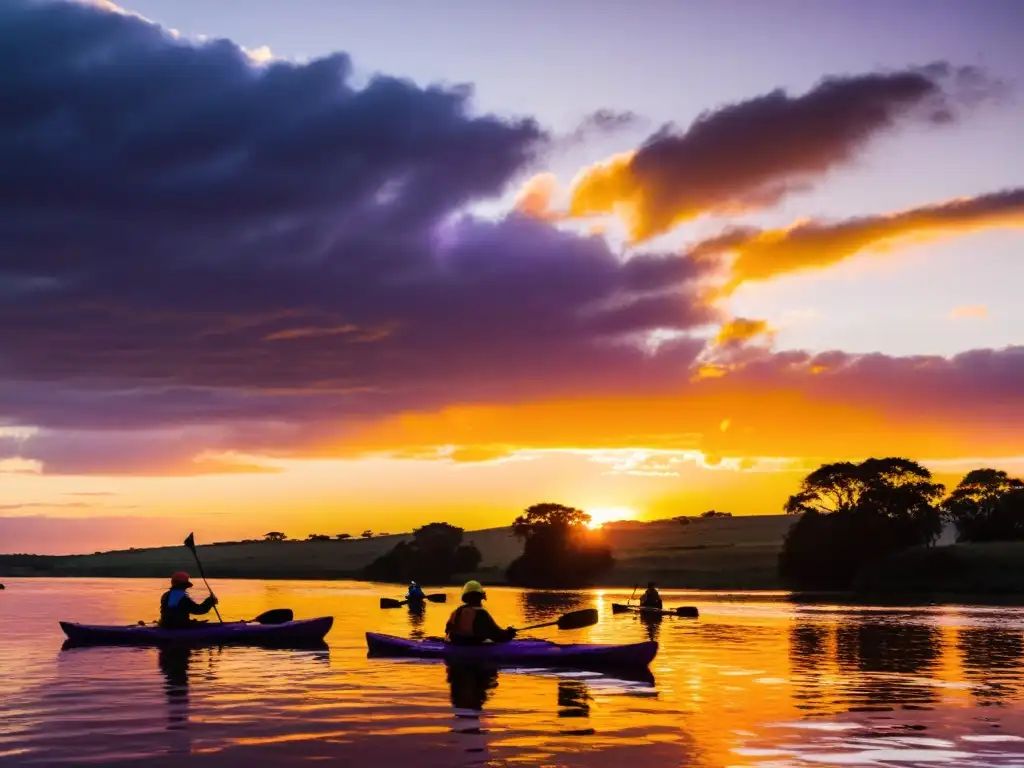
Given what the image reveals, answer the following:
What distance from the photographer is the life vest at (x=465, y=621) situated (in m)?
31.7

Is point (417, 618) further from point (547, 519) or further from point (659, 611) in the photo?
point (547, 519)

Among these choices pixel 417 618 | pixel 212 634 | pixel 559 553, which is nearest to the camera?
pixel 212 634

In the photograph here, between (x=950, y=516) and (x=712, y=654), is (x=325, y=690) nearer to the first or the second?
(x=712, y=654)

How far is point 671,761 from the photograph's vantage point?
1714 centimetres

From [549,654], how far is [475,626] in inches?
89.2

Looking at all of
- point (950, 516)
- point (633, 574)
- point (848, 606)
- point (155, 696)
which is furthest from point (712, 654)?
point (950, 516)

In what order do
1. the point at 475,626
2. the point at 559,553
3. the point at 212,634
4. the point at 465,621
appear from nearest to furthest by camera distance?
the point at 475,626 < the point at 465,621 < the point at 212,634 < the point at 559,553

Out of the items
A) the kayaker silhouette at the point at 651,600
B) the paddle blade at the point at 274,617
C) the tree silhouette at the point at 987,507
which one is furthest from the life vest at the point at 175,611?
the tree silhouette at the point at 987,507

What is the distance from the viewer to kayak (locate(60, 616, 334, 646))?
38.1 metres

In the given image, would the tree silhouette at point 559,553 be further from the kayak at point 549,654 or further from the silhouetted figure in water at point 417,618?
the kayak at point 549,654

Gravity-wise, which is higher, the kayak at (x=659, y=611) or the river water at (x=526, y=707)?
the river water at (x=526, y=707)

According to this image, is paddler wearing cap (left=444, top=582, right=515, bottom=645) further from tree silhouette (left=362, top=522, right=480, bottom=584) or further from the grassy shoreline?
tree silhouette (left=362, top=522, right=480, bottom=584)

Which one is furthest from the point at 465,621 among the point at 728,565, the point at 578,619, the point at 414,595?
the point at 728,565

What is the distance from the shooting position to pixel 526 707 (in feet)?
77.4
